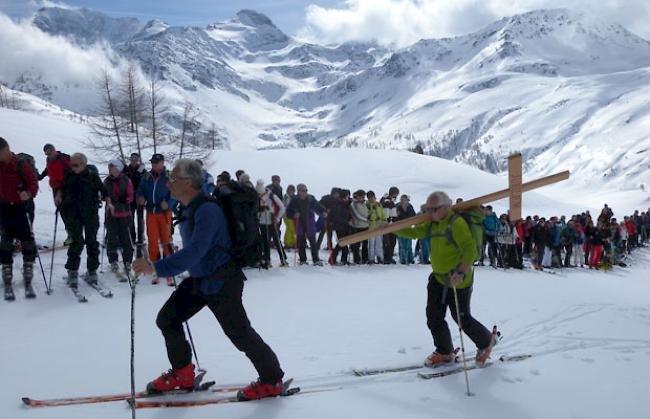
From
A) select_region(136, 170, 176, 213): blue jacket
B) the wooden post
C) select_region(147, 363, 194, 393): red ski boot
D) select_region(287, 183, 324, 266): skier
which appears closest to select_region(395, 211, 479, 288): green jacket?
the wooden post

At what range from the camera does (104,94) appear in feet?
104

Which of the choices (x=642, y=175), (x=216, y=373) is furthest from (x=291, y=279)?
(x=642, y=175)

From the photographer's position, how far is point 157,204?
8.86m

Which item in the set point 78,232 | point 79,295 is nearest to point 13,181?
point 78,232

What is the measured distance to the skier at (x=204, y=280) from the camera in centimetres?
399

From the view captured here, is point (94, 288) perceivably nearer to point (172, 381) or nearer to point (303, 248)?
point (172, 381)

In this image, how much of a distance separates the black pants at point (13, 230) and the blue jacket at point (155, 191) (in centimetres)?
202

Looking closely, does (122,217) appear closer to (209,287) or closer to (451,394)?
(209,287)

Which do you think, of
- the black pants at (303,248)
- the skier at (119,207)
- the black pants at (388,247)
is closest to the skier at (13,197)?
the skier at (119,207)

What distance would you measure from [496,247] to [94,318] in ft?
41.9

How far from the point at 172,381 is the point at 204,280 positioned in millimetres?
1208

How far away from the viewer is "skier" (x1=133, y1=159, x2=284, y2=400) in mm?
3988

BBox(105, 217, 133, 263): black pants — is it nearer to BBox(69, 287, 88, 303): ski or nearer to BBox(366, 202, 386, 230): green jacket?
BBox(69, 287, 88, 303): ski

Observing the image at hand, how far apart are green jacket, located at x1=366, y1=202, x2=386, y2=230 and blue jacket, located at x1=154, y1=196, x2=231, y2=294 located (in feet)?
29.7
